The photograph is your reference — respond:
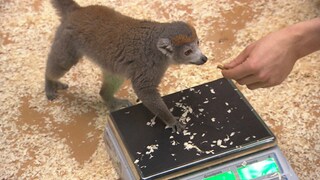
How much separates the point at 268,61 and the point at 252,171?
334 mm

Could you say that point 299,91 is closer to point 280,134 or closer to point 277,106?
point 277,106

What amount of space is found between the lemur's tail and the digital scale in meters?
0.54

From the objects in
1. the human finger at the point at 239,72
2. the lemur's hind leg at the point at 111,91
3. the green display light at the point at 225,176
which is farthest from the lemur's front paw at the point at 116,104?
the green display light at the point at 225,176

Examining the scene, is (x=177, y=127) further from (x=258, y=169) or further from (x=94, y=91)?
(x=94, y=91)

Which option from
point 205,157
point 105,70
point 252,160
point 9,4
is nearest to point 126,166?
point 205,157

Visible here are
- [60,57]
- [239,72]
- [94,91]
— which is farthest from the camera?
[94,91]

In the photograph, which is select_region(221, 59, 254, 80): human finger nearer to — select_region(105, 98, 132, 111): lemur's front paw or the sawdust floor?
the sawdust floor

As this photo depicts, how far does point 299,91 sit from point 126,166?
3.16ft

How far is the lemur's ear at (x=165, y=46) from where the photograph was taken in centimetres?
141

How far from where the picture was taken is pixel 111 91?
1835mm

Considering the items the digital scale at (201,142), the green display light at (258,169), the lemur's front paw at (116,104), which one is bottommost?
the green display light at (258,169)

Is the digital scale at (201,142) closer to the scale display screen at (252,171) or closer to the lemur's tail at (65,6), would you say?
the scale display screen at (252,171)

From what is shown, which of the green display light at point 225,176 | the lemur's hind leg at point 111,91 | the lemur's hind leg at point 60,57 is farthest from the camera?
the lemur's hind leg at point 111,91

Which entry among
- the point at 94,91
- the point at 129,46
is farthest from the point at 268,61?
the point at 94,91
